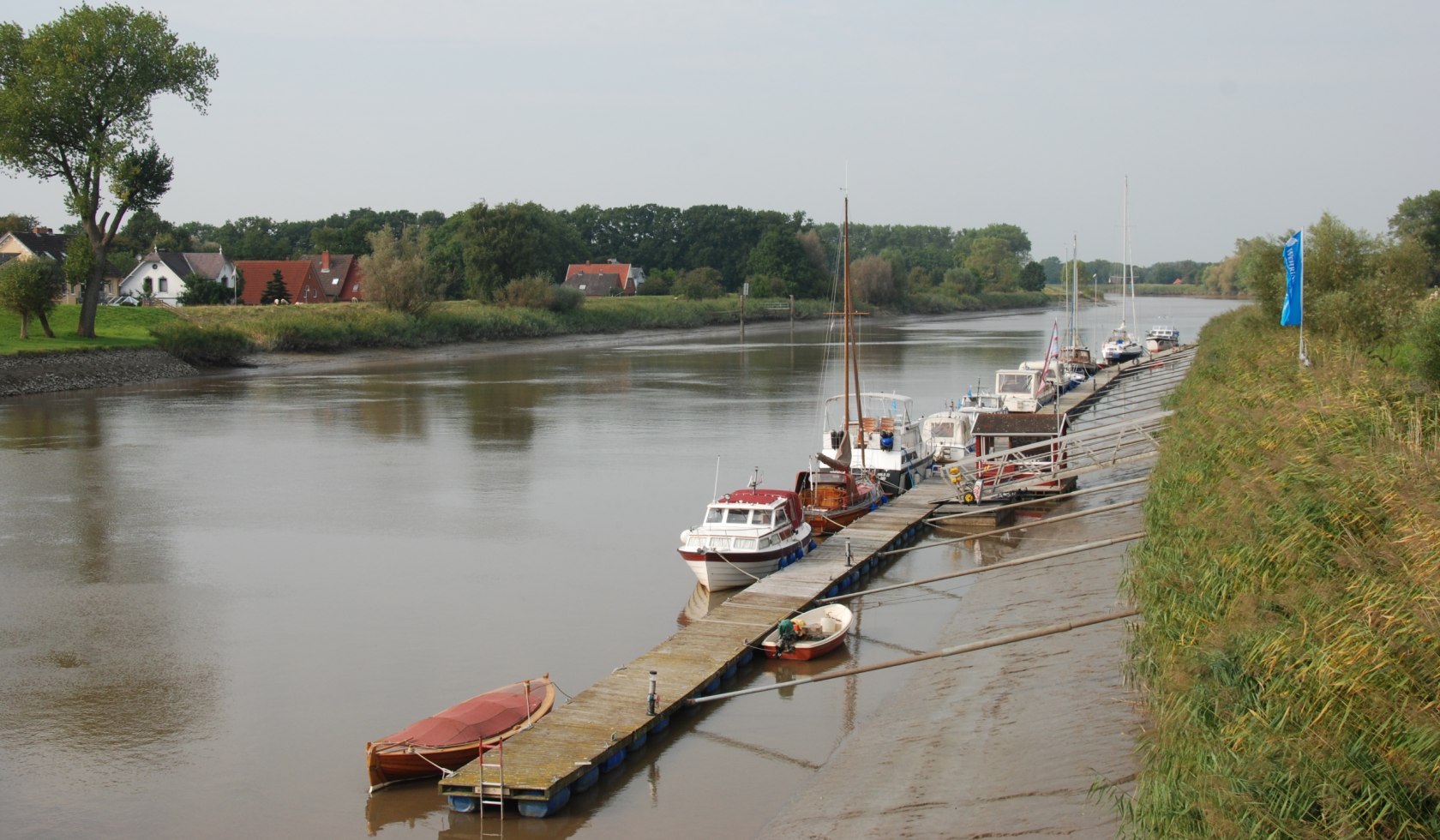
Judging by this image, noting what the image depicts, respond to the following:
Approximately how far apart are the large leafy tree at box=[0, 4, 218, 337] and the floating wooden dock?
2357 inches

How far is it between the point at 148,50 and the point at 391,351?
2943cm

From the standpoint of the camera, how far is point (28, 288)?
229 feet

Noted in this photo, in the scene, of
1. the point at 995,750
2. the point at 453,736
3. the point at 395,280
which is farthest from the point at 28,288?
the point at 995,750

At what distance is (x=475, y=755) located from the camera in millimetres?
16703

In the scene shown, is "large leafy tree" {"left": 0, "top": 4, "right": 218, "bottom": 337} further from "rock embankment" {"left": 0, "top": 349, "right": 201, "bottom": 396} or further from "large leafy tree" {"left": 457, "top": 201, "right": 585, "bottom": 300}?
"large leafy tree" {"left": 457, "top": 201, "right": 585, "bottom": 300}

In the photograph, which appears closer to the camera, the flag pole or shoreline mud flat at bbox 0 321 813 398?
the flag pole

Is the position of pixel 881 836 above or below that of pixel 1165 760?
below

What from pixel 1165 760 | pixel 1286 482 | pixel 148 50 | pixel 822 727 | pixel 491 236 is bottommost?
pixel 822 727

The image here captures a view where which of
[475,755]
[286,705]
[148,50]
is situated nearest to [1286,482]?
[475,755]

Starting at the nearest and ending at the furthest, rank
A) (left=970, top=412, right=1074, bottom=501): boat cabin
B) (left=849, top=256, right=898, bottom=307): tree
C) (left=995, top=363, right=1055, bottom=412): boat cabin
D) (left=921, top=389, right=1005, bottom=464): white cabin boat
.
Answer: (left=970, top=412, right=1074, bottom=501): boat cabin < (left=921, top=389, right=1005, bottom=464): white cabin boat < (left=995, top=363, right=1055, bottom=412): boat cabin < (left=849, top=256, right=898, bottom=307): tree

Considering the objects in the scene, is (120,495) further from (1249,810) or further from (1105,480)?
(1249,810)

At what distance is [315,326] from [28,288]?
77.0ft

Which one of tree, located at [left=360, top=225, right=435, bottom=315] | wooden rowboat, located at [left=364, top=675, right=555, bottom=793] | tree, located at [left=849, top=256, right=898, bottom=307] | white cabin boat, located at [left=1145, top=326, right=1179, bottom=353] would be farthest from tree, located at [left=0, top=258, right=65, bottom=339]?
tree, located at [left=849, top=256, right=898, bottom=307]

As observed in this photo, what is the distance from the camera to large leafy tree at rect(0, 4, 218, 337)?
228 feet
